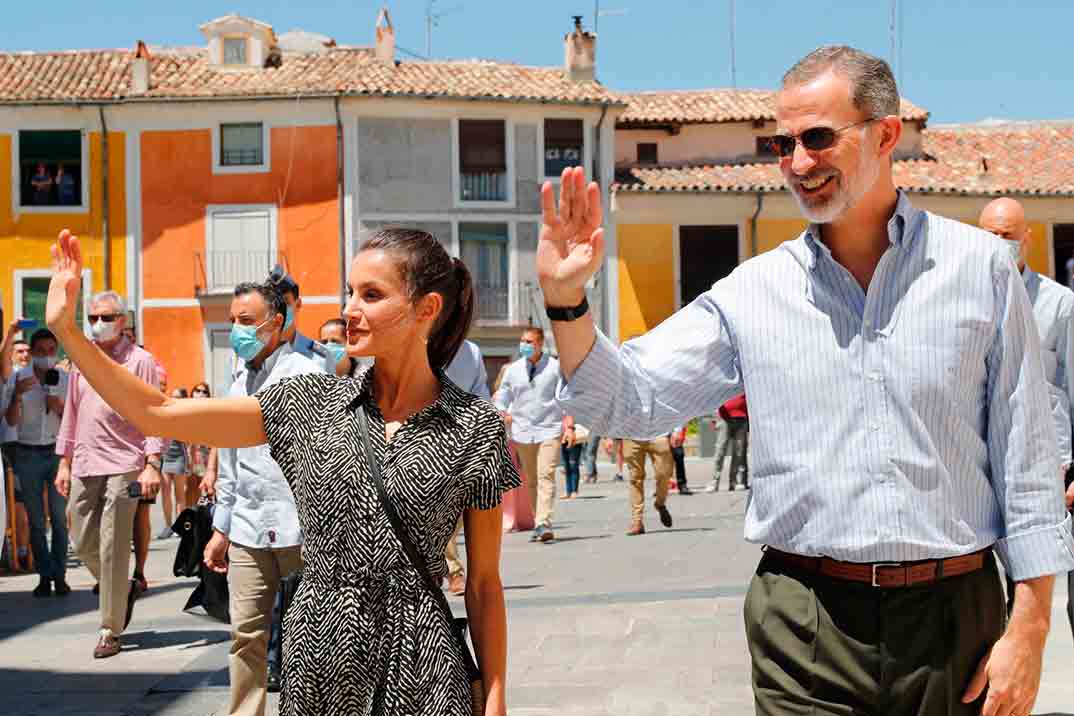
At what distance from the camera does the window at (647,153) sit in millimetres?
46406

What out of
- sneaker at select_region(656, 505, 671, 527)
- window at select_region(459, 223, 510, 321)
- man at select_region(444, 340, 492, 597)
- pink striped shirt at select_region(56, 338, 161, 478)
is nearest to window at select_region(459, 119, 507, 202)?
window at select_region(459, 223, 510, 321)

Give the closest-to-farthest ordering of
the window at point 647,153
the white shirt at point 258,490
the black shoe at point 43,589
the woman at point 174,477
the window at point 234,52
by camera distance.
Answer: the white shirt at point 258,490, the black shoe at point 43,589, the woman at point 174,477, the window at point 234,52, the window at point 647,153

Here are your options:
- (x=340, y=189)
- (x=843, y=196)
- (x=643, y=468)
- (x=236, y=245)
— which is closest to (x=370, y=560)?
(x=843, y=196)

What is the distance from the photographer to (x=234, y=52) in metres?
45.5

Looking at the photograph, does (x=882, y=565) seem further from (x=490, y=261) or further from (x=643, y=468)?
(x=490, y=261)

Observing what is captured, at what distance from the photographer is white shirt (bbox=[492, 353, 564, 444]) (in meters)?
15.6

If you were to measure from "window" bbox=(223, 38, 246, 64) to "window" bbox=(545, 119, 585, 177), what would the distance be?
869 centimetres

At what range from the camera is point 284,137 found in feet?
141

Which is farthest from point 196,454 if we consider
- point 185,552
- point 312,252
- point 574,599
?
point 312,252

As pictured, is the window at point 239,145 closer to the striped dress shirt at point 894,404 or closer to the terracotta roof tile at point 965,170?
the terracotta roof tile at point 965,170

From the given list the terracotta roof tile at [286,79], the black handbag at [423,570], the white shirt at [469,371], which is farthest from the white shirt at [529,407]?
the terracotta roof tile at [286,79]

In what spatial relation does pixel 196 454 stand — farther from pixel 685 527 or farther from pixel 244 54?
pixel 244 54

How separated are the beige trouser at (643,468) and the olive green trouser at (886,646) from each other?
38.6ft

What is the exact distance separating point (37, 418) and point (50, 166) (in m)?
32.1
